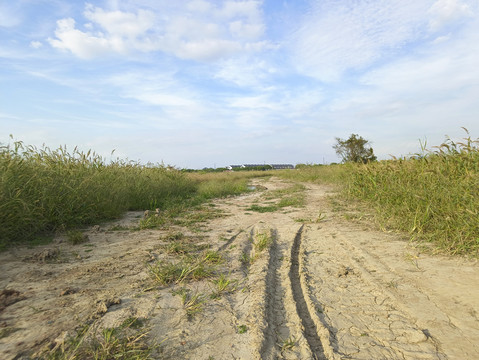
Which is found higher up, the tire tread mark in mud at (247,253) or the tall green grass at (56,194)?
the tall green grass at (56,194)

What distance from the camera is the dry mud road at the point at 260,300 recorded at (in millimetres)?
1866

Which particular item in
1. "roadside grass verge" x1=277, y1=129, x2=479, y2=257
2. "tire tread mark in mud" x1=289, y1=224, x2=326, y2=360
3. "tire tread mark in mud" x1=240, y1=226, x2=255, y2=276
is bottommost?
"tire tread mark in mud" x1=289, y1=224, x2=326, y2=360

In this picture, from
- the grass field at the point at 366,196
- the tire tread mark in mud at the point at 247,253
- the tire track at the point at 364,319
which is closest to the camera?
the tire track at the point at 364,319

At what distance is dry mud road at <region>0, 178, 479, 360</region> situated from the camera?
1866 millimetres

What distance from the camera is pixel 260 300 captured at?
2.44m

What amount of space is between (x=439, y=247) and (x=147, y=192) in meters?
6.91

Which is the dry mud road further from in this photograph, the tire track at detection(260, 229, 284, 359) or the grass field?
the grass field

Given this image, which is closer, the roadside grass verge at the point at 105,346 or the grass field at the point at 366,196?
the roadside grass verge at the point at 105,346

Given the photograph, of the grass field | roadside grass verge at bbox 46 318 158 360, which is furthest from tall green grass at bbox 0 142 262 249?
roadside grass verge at bbox 46 318 158 360

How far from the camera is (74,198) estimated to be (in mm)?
5102

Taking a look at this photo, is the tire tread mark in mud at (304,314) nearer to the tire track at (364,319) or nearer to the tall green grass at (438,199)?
the tire track at (364,319)

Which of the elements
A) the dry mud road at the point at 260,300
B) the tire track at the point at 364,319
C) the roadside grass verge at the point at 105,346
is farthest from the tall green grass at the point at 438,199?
the roadside grass verge at the point at 105,346

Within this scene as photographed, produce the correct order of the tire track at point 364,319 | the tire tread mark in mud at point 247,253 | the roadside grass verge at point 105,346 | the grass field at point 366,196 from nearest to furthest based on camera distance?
the roadside grass verge at point 105,346
the tire track at point 364,319
the tire tread mark in mud at point 247,253
the grass field at point 366,196

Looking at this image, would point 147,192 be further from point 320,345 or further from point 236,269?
point 320,345
